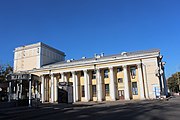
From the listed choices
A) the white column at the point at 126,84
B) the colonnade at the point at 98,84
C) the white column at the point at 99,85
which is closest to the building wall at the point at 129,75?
the colonnade at the point at 98,84

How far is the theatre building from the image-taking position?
4025 cm

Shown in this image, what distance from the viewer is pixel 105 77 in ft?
153

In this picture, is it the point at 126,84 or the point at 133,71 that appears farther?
the point at 133,71

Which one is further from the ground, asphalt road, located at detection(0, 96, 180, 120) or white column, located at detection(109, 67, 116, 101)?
white column, located at detection(109, 67, 116, 101)

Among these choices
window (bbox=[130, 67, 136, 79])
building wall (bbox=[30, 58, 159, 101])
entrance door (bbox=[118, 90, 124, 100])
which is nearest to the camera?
building wall (bbox=[30, 58, 159, 101])

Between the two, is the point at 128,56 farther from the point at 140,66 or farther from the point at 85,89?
the point at 85,89

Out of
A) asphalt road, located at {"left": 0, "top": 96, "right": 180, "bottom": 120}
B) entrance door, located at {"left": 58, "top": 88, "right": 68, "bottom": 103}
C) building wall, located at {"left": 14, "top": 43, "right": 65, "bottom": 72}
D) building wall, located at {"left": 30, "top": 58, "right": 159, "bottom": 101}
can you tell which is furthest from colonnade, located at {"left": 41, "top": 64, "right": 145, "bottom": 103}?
asphalt road, located at {"left": 0, "top": 96, "right": 180, "bottom": 120}

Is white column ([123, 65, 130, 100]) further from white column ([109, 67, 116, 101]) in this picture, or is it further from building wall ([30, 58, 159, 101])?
white column ([109, 67, 116, 101])

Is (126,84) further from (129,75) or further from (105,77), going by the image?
(105,77)

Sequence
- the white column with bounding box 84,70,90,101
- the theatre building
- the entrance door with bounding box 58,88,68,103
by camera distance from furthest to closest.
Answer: the white column with bounding box 84,70,90,101
the theatre building
the entrance door with bounding box 58,88,68,103

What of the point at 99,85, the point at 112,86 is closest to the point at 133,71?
the point at 112,86

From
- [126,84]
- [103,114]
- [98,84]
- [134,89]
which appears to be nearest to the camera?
[103,114]

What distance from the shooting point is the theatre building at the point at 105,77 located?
132 ft

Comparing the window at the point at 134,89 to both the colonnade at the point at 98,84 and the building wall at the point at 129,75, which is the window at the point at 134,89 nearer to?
the building wall at the point at 129,75
